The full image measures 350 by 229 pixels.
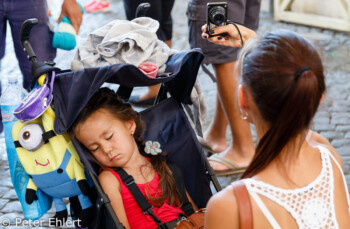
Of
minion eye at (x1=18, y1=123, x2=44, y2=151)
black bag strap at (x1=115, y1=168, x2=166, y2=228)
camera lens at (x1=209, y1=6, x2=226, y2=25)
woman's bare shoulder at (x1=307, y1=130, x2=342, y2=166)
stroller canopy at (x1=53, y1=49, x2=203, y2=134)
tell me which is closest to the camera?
woman's bare shoulder at (x1=307, y1=130, x2=342, y2=166)

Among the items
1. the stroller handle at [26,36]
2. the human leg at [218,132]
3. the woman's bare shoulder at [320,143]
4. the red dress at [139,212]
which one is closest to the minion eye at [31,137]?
the stroller handle at [26,36]

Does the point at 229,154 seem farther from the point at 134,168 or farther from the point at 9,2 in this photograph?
the point at 9,2

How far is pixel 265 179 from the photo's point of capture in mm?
1507

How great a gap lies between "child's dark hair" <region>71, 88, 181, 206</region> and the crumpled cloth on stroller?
20cm

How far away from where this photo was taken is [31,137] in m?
2.01

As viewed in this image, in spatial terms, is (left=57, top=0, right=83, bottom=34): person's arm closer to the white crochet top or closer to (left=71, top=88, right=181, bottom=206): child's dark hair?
(left=71, top=88, right=181, bottom=206): child's dark hair

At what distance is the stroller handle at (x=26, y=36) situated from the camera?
210 cm

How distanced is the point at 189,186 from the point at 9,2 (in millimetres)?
1605

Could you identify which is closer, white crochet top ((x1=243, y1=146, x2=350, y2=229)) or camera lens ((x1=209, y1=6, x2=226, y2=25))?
white crochet top ((x1=243, y1=146, x2=350, y2=229))

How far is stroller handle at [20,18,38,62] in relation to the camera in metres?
2.10

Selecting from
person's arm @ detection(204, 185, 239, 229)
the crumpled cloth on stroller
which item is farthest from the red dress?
person's arm @ detection(204, 185, 239, 229)

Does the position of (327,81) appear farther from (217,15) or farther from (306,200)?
(306,200)

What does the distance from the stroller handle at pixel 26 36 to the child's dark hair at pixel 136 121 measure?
0.33m

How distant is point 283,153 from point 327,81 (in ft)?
10.4
